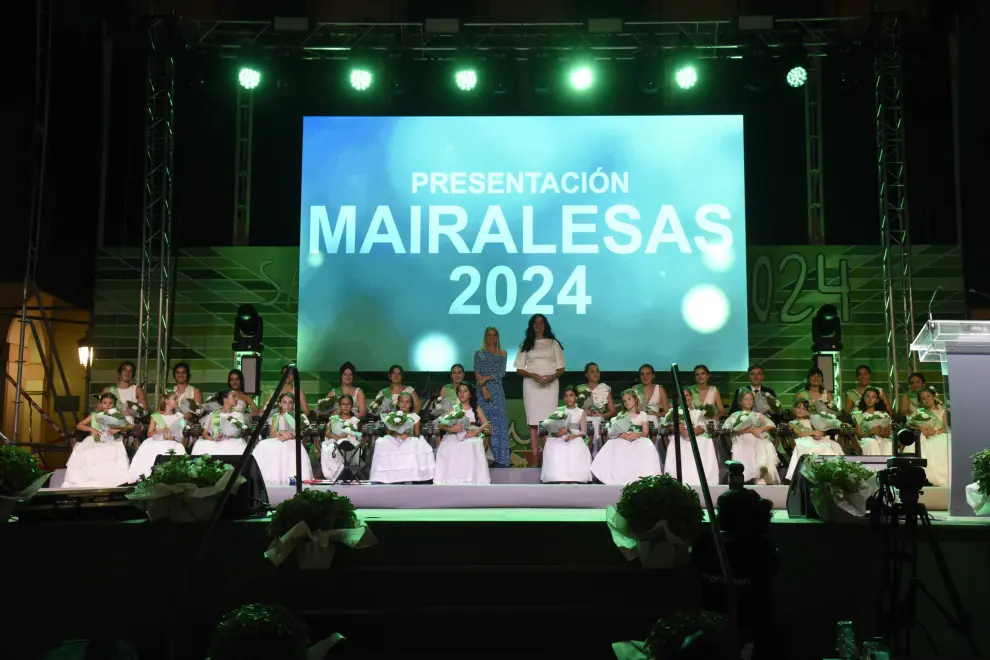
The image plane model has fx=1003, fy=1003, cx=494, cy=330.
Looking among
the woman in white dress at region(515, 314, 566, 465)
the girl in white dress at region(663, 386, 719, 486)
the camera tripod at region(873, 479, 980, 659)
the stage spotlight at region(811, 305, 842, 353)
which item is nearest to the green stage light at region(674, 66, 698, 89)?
the stage spotlight at region(811, 305, 842, 353)

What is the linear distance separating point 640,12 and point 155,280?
21.6 ft

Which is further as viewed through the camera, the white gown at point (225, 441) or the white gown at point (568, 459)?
the white gown at point (225, 441)

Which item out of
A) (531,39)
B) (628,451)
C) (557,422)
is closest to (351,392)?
(557,422)

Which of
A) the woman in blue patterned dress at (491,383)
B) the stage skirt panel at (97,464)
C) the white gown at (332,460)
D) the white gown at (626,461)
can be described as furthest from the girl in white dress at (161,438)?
the white gown at (626,461)

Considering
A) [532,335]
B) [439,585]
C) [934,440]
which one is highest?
[532,335]

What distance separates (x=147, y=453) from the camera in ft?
29.9

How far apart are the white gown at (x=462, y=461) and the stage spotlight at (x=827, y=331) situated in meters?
3.83

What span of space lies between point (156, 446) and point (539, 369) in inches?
149

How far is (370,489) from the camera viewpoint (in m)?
7.75

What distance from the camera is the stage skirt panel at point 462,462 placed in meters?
9.12

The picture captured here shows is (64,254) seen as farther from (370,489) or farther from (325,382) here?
(370,489)

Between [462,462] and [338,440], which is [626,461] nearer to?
[462,462]

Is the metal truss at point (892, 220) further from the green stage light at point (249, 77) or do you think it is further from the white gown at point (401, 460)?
the green stage light at point (249, 77)

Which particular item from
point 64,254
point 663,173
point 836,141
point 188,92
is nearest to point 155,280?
point 64,254
